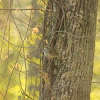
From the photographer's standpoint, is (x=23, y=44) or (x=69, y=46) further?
(x=23, y=44)

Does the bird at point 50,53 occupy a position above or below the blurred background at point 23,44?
below

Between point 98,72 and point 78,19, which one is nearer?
point 78,19

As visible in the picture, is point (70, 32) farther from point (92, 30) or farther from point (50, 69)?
point (50, 69)

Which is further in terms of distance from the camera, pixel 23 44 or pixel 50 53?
pixel 23 44

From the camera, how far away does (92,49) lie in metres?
1.27

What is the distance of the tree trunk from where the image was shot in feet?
3.85

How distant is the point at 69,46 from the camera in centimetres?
119

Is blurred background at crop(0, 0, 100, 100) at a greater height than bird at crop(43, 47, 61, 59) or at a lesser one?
greater

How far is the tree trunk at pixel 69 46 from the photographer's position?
3.85 feet

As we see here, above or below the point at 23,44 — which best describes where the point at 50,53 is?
below

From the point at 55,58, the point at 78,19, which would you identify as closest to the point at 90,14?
the point at 78,19

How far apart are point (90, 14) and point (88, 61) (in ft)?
1.16

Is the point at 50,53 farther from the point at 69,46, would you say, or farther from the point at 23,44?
the point at 23,44

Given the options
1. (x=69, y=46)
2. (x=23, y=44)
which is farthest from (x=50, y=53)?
(x=23, y=44)
